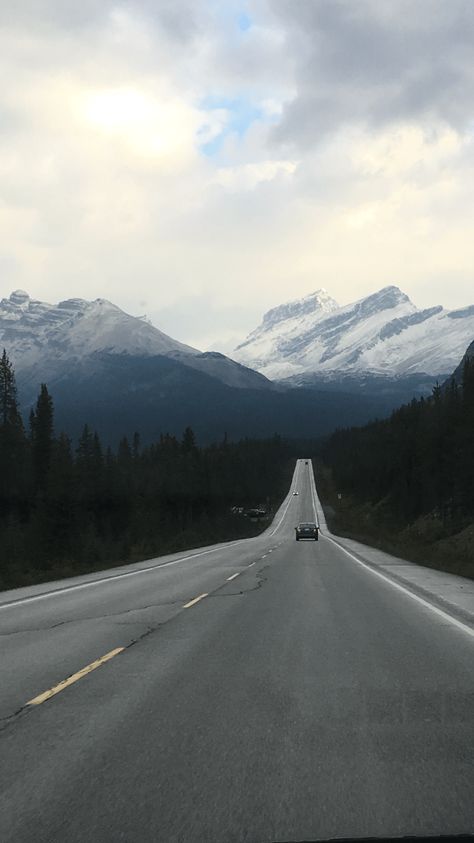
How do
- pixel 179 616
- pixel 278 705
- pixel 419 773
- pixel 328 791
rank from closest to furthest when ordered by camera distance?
pixel 328 791 → pixel 419 773 → pixel 278 705 → pixel 179 616

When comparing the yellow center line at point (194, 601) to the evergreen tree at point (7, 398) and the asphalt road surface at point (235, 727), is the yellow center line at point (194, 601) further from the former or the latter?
the evergreen tree at point (7, 398)

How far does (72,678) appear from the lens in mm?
7879

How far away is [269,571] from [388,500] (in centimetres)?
8473

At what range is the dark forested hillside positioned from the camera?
5209 cm

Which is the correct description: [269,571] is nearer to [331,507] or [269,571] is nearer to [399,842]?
[399,842]

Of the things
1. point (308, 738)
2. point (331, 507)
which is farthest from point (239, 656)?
point (331, 507)

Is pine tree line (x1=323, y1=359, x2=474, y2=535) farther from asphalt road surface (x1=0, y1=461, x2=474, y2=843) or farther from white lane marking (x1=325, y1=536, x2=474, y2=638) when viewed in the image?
asphalt road surface (x1=0, y1=461, x2=474, y2=843)

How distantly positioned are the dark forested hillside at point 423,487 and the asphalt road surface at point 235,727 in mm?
14143

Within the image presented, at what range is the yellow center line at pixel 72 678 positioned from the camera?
7.02 meters

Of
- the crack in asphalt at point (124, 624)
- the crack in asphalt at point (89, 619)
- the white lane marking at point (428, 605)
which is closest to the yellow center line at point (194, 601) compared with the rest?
the crack in asphalt at point (124, 624)

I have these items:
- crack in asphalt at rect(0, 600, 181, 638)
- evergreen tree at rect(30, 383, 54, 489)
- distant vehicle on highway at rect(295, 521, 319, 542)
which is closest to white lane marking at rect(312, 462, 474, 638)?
crack in asphalt at rect(0, 600, 181, 638)

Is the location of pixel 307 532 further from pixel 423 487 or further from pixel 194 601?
pixel 194 601

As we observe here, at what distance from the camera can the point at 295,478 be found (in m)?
186

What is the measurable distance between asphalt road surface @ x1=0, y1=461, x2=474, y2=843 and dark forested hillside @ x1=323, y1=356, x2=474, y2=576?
14.1 metres
